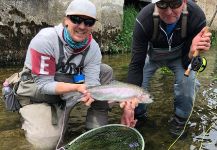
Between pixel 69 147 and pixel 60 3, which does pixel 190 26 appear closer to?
pixel 69 147

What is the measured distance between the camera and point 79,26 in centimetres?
404

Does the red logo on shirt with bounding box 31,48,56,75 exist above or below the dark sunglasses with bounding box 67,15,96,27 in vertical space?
below

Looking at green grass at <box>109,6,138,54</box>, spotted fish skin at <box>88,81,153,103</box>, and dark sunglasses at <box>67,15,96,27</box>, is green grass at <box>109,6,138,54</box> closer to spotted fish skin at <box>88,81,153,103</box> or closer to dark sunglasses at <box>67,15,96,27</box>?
dark sunglasses at <box>67,15,96,27</box>

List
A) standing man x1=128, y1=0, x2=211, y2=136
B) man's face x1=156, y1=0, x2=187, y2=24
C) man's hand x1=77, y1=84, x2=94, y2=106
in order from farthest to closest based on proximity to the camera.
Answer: standing man x1=128, y1=0, x2=211, y2=136 → man's face x1=156, y1=0, x2=187, y2=24 → man's hand x1=77, y1=84, x2=94, y2=106

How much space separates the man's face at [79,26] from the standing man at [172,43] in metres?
0.74

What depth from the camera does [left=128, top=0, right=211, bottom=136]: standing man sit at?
14.5ft

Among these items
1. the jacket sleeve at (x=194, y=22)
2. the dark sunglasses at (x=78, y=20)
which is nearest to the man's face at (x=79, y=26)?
the dark sunglasses at (x=78, y=20)

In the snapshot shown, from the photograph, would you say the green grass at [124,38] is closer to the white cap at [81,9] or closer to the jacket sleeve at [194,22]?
the jacket sleeve at [194,22]

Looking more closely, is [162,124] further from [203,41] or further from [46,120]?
[46,120]

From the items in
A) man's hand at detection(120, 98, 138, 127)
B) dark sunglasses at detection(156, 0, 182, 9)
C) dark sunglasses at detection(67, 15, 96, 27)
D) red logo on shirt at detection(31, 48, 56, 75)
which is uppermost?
dark sunglasses at detection(156, 0, 182, 9)

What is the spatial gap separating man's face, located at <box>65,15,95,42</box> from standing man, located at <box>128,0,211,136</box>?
2.43 ft

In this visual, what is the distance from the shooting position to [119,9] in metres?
10.1

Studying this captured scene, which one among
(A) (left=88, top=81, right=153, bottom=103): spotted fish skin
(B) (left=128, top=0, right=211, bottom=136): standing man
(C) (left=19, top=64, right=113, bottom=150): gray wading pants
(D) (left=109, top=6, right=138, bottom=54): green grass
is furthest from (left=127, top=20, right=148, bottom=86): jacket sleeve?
(D) (left=109, top=6, right=138, bottom=54): green grass

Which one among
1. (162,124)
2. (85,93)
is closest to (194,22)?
(162,124)
